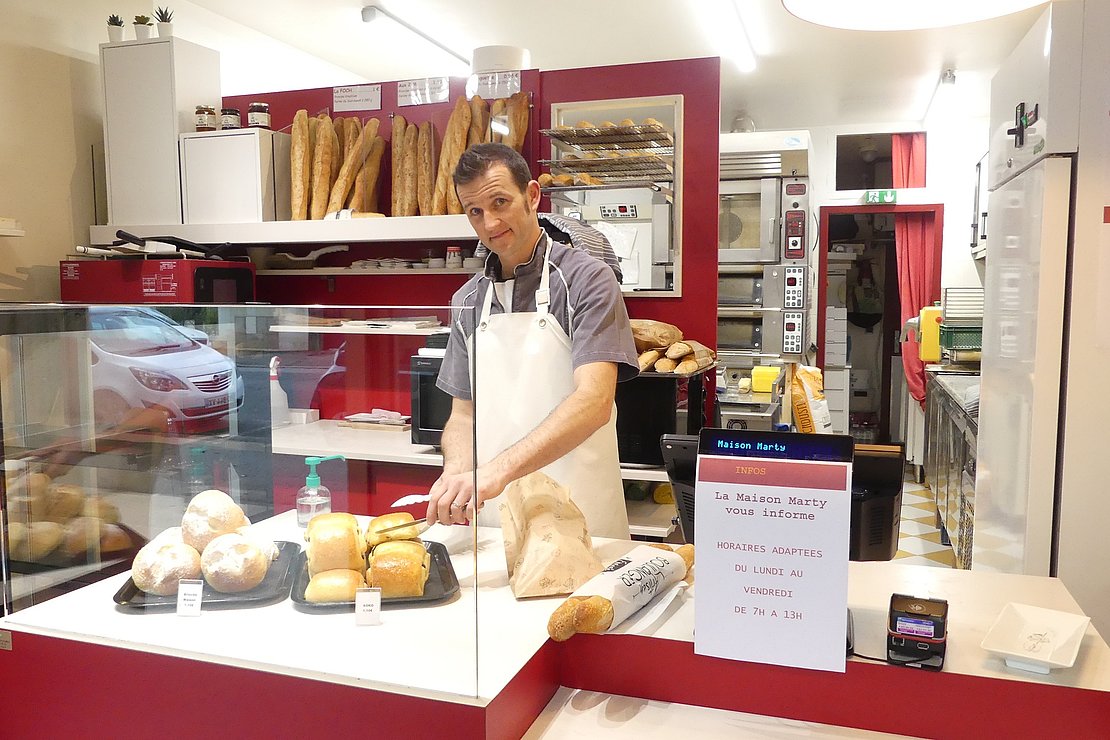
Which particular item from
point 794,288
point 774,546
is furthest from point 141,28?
point 794,288

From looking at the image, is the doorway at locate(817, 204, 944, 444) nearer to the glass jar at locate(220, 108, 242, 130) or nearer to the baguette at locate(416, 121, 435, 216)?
the baguette at locate(416, 121, 435, 216)

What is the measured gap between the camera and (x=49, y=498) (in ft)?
4.71

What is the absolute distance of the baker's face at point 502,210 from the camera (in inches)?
82.0

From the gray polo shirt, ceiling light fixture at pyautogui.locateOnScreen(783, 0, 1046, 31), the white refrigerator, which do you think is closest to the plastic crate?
the white refrigerator

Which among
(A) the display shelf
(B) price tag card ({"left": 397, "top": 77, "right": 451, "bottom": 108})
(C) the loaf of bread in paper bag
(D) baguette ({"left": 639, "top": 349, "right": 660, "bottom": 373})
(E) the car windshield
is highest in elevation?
(B) price tag card ({"left": 397, "top": 77, "right": 451, "bottom": 108})

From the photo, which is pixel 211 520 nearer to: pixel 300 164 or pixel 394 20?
pixel 300 164

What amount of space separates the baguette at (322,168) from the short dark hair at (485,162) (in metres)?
2.00

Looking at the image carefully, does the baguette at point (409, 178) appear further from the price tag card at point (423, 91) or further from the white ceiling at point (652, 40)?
the white ceiling at point (652, 40)

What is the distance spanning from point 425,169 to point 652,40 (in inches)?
88.5

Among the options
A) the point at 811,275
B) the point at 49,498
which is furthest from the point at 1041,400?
the point at 811,275

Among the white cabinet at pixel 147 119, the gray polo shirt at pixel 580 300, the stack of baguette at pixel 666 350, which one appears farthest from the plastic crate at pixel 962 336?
the white cabinet at pixel 147 119

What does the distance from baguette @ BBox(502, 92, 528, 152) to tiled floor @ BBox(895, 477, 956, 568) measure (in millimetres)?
2541

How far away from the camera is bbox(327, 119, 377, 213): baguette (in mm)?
3861

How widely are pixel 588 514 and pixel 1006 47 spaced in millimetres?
4549
